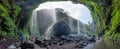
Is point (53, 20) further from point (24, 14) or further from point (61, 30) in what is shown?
point (24, 14)

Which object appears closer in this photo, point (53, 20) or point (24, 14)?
point (24, 14)

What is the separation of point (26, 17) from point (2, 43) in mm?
13751

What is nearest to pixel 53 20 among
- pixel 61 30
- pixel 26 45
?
pixel 61 30

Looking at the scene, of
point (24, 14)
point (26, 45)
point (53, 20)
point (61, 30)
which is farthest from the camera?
point (53, 20)

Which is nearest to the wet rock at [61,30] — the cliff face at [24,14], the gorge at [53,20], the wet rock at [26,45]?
the gorge at [53,20]

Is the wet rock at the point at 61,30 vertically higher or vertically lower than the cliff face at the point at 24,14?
→ lower

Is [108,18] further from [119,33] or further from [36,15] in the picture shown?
[36,15]

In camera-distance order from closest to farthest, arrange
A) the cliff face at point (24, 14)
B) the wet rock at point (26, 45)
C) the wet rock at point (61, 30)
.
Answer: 1. the wet rock at point (26, 45)
2. the cliff face at point (24, 14)
3. the wet rock at point (61, 30)

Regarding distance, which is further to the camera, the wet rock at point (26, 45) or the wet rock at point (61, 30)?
the wet rock at point (61, 30)

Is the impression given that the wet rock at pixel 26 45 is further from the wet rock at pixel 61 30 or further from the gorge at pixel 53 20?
the wet rock at pixel 61 30

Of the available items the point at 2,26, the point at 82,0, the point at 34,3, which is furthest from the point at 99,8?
the point at 2,26

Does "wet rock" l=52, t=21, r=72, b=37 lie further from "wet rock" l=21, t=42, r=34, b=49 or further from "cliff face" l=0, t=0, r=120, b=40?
"wet rock" l=21, t=42, r=34, b=49

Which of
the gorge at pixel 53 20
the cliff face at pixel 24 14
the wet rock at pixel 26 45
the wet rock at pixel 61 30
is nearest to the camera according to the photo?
the wet rock at pixel 26 45

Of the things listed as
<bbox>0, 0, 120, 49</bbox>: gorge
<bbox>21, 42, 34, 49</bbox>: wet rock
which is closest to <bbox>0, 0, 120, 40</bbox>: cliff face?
<bbox>0, 0, 120, 49</bbox>: gorge
